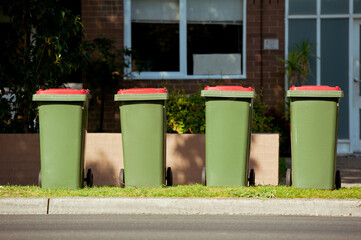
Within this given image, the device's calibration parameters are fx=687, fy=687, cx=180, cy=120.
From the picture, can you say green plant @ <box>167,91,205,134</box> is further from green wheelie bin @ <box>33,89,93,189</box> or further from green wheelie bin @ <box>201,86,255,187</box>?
green wheelie bin @ <box>33,89,93,189</box>

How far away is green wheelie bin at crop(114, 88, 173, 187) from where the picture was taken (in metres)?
7.82

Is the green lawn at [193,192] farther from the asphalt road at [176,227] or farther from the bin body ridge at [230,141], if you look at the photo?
the asphalt road at [176,227]

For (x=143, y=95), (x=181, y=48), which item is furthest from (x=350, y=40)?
(x=143, y=95)

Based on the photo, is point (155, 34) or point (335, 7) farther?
point (155, 34)

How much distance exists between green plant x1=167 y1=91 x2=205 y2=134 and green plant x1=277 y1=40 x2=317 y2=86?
2723 millimetres

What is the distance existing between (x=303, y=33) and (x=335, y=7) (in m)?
0.75

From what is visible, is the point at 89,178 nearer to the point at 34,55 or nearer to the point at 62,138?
the point at 62,138

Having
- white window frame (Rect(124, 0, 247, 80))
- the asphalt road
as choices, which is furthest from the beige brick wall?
white window frame (Rect(124, 0, 247, 80))

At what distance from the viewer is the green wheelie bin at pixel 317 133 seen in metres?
7.72

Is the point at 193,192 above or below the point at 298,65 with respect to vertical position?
below

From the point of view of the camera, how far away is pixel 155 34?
41.8 ft

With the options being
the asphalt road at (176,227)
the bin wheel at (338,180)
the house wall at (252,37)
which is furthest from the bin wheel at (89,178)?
the house wall at (252,37)

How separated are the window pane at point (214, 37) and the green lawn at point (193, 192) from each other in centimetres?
518

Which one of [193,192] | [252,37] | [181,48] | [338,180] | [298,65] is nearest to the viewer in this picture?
[193,192]
